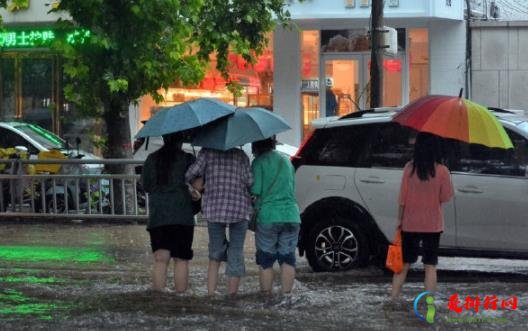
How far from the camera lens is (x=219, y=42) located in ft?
47.1

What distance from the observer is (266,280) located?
8.23 metres

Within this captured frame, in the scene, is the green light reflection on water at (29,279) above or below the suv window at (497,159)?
below

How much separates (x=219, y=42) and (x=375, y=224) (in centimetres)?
581

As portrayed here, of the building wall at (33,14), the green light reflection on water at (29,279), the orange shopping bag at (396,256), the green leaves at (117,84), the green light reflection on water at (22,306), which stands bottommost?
the green light reflection on water at (22,306)

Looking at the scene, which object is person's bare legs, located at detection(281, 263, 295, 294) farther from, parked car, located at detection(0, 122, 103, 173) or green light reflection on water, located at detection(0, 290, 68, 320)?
parked car, located at detection(0, 122, 103, 173)

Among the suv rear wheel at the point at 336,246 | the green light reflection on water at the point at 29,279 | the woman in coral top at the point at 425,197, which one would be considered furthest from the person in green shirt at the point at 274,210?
the green light reflection on water at the point at 29,279

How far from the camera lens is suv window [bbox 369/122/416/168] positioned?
31.3 ft

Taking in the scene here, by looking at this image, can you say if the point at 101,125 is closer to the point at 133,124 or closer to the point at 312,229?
the point at 133,124

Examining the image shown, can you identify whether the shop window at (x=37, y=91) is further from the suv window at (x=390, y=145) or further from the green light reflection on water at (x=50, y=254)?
the suv window at (x=390, y=145)

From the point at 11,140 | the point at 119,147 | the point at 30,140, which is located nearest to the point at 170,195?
the point at 119,147

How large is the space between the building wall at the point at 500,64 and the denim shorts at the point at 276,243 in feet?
43.0

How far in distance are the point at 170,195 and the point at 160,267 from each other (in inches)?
29.2

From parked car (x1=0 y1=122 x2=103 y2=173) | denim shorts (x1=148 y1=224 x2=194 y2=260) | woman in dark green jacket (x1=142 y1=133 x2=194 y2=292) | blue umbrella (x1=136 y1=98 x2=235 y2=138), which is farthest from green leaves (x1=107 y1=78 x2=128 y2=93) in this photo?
denim shorts (x1=148 y1=224 x2=194 y2=260)

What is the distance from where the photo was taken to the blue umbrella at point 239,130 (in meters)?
7.84
